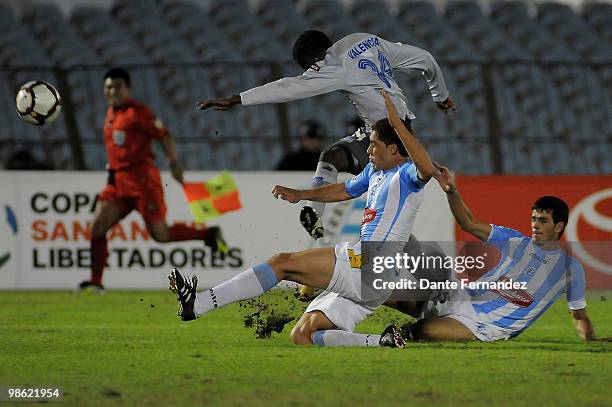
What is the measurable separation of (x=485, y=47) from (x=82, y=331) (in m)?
10.6

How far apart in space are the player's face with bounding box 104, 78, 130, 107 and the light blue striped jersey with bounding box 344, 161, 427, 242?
4930 millimetres

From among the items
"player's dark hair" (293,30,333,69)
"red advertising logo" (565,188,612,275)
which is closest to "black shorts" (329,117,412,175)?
"player's dark hair" (293,30,333,69)

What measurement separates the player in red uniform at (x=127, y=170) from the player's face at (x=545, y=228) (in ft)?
15.7

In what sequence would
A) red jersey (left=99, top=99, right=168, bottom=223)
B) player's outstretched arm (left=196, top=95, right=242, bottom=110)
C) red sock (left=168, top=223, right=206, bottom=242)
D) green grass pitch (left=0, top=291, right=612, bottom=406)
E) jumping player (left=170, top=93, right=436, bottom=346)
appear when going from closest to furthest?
green grass pitch (left=0, top=291, right=612, bottom=406), jumping player (left=170, top=93, right=436, bottom=346), player's outstretched arm (left=196, top=95, right=242, bottom=110), red jersey (left=99, top=99, right=168, bottom=223), red sock (left=168, top=223, right=206, bottom=242)

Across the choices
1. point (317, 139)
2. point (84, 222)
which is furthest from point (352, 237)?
point (84, 222)

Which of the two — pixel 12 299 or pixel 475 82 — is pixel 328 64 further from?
pixel 475 82

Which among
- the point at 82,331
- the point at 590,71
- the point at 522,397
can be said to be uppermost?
the point at 590,71

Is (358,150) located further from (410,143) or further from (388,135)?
(410,143)

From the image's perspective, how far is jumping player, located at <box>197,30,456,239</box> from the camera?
26.7 ft

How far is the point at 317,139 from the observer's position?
1362cm

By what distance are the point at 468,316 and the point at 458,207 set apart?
40.7 inches

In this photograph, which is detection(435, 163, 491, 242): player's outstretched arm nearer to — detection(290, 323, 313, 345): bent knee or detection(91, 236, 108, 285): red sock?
detection(290, 323, 313, 345): bent knee

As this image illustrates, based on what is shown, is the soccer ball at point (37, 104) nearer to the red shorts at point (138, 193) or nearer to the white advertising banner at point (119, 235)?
the red shorts at point (138, 193)

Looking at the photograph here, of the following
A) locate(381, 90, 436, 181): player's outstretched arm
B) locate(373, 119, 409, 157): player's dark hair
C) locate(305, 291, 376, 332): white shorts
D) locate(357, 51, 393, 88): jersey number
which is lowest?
locate(305, 291, 376, 332): white shorts
